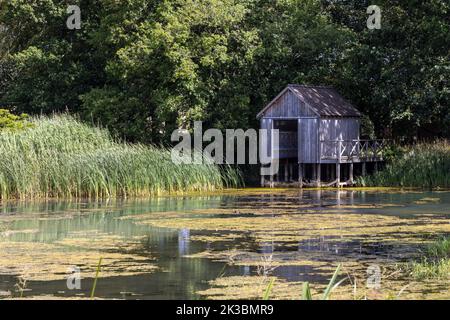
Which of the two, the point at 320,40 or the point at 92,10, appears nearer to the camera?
the point at 320,40

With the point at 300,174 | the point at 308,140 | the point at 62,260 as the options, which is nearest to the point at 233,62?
the point at 308,140

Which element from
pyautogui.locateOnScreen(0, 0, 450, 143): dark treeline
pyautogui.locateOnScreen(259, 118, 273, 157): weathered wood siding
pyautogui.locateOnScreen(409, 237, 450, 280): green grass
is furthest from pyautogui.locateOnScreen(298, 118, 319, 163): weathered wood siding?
pyautogui.locateOnScreen(409, 237, 450, 280): green grass

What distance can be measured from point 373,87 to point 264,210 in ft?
46.1

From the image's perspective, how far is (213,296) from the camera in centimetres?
1262

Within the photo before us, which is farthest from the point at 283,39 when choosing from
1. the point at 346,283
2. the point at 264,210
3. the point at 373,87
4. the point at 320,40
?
the point at 346,283

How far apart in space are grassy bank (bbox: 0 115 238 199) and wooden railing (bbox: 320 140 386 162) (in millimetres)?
5627

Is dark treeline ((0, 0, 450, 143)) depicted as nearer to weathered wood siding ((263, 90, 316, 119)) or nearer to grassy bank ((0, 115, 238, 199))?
weathered wood siding ((263, 90, 316, 119))

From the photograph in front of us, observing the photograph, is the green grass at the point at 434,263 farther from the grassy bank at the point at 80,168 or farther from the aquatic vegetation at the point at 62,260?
the grassy bank at the point at 80,168

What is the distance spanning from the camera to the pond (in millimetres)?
13352

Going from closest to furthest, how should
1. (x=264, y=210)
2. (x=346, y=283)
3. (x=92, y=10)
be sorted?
(x=346, y=283) < (x=264, y=210) < (x=92, y=10)

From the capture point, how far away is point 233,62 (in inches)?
1532

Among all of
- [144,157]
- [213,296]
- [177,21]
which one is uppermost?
[177,21]

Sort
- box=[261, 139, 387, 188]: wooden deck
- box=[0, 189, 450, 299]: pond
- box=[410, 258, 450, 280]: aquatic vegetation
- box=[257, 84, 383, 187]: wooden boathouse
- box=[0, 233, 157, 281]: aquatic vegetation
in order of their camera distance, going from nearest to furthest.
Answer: box=[0, 189, 450, 299]: pond < box=[410, 258, 450, 280]: aquatic vegetation < box=[0, 233, 157, 281]: aquatic vegetation < box=[257, 84, 383, 187]: wooden boathouse < box=[261, 139, 387, 188]: wooden deck

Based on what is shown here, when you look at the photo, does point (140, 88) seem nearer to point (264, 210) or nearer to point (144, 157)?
point (144, 157)
